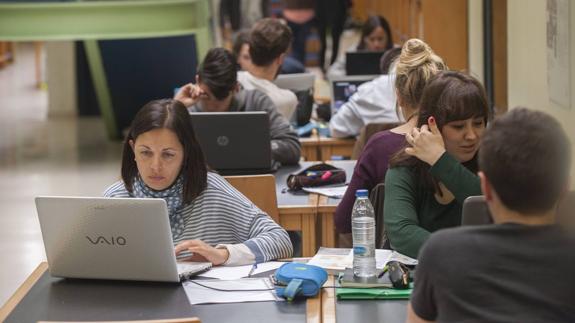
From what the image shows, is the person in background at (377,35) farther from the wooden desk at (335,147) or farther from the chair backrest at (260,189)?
the chair backrest at (260,189)

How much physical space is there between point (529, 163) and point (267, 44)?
437 centimetres

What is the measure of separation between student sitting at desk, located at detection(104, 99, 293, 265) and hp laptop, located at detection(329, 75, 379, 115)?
10.6ft

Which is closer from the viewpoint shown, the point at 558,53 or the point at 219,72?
the point at 219,72

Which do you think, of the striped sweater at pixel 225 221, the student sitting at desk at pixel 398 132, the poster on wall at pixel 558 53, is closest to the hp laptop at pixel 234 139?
the student sitting at desk at pixel 398 132

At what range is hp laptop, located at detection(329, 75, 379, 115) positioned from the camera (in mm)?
6867

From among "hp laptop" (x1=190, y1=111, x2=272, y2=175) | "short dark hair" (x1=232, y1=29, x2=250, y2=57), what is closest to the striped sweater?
"hp laptop" (x1=190, y1=111, x2=272, y2=175)

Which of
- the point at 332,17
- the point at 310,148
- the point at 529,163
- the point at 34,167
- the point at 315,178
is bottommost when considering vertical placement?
the point at 34,167

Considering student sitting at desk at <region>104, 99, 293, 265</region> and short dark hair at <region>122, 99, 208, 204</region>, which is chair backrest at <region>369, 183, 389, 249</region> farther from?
short dark hair at <region>122, 99, 208, 204</region>

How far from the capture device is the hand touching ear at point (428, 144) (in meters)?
3.26

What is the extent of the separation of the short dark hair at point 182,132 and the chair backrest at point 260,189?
1.80 feet

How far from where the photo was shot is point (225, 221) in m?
3.63

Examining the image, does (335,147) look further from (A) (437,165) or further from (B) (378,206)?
(A) (437,165)

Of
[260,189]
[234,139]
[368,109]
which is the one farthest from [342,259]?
[368,109]

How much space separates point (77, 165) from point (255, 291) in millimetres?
6843
